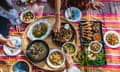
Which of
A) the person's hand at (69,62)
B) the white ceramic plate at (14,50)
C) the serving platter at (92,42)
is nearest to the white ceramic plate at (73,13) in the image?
the serving platter at (92,42)

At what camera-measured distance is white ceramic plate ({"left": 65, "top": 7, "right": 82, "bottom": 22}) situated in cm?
233

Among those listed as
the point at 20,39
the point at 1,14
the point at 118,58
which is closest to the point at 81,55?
the point at 118,58

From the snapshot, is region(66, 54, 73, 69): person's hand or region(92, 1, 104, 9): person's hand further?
region(92, 1, 104, 9): person's hand

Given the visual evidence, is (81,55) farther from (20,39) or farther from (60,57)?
(20,39)

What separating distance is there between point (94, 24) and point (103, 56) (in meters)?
0.27

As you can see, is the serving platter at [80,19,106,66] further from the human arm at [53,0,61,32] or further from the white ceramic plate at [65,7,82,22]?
the human arm at [53,0,61,32]

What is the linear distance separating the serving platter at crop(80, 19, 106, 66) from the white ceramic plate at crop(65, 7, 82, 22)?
5cm

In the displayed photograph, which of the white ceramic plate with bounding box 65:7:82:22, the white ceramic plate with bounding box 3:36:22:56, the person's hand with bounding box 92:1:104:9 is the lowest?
the white ceramic plate with bounding box 3:36:22:56

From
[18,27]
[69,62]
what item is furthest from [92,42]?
[18,27]

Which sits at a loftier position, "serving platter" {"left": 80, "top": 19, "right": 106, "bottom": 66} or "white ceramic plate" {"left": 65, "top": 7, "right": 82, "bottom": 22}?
"white ceramic plate" {"left": 65, "top": 7, "right": 82, "bottom": 22}

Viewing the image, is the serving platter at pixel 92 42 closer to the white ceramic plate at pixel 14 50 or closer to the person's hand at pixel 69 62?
the person's hand at pixel 69 62

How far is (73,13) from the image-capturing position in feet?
7.73

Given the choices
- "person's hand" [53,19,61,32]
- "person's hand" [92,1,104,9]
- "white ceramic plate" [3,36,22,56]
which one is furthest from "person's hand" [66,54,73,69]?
"person's hand" [92,1,104,9]

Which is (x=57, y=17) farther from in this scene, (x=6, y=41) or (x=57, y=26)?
(x=6, y=41)
